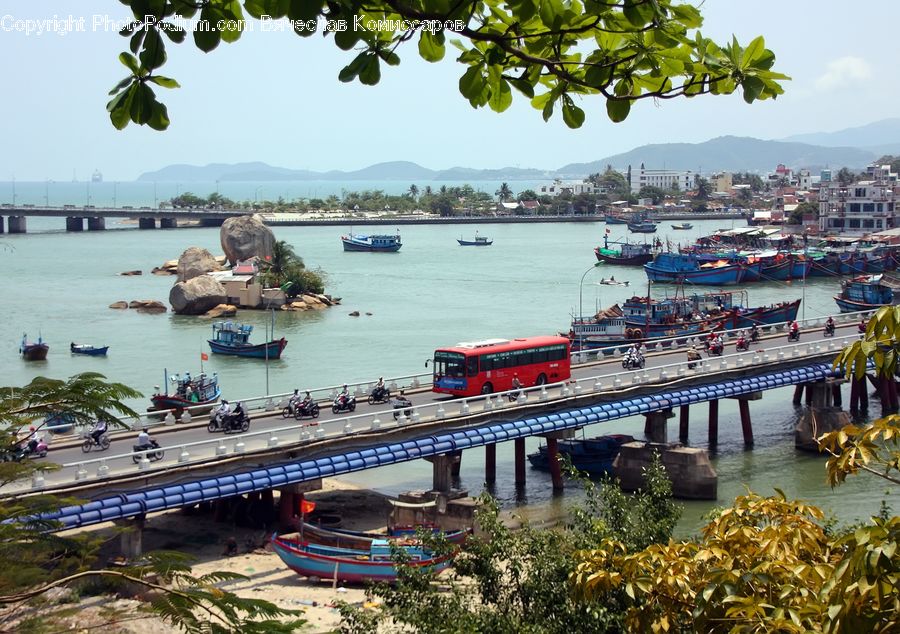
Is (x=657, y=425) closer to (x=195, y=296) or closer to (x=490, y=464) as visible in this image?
(x=490, y=464)

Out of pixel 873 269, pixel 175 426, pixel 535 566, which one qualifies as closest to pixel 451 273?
pixel 873 269

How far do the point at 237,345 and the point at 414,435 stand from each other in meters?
27.6

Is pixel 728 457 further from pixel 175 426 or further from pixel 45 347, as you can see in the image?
pixel 45 347

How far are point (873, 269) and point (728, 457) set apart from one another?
6795 cm

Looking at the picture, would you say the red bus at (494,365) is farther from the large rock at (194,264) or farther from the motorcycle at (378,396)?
the large rock at (194,264)

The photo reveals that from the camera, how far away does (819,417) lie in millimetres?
36344

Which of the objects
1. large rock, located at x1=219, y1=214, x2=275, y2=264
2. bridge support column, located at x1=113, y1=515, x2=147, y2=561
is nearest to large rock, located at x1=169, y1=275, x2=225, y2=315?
large rock, located at x1=219, y1=214, x2=275, y2=264

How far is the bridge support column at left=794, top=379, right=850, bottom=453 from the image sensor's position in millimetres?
35812

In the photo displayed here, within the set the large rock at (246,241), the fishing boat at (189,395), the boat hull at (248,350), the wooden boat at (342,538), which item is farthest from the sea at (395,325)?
the large rock at (246,241)

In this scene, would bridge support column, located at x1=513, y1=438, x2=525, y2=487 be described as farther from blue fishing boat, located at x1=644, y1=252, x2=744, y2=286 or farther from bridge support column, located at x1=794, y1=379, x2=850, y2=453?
blue fishing boat, located at x1=644, y1=252, x2=744, y2=286

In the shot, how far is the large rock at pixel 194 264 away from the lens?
257 feet

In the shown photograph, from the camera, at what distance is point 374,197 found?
19588 cm

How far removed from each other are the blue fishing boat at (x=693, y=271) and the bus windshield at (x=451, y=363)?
6072 cm

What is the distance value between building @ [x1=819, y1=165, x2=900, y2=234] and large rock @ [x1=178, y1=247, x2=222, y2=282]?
221 ft
